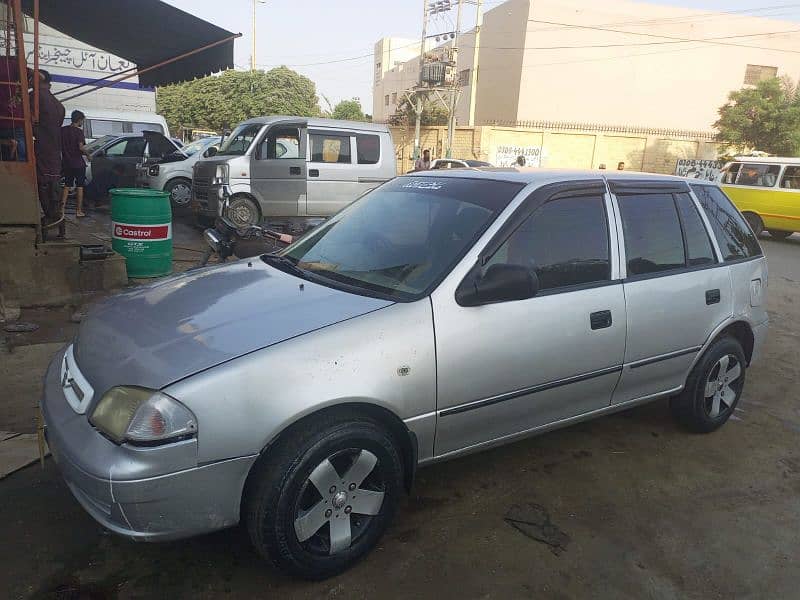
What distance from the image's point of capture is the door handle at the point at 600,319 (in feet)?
9.99

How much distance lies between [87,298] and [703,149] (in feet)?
93.9

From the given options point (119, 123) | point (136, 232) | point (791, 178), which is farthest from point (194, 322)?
point (791, 178)

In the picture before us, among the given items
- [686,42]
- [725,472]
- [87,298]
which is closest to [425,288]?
[725,472]

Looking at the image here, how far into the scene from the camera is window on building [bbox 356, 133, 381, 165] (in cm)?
1066

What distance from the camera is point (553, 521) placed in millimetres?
2926

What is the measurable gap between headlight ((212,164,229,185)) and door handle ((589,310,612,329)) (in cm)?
801

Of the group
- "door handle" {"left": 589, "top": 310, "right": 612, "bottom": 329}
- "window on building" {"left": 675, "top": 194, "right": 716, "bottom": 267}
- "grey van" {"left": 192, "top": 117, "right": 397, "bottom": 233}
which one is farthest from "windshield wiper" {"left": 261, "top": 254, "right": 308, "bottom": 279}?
"grey van" {"left": 192, "top": 117, "right": 397, "bottom": 233}

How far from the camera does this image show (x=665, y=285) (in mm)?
3381

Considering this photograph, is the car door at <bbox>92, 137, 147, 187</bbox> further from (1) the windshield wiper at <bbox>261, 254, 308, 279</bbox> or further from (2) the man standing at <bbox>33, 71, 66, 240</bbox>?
(1) the windshield wiper at <bbox>261, 254, 308, 279</bbox>

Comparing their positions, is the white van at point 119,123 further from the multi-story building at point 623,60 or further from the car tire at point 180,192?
the multi-story building at point 623,60

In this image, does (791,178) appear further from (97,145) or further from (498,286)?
(97,145)

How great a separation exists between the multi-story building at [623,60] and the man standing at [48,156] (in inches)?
962

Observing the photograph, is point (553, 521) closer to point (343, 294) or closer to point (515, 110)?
point (343, 294)

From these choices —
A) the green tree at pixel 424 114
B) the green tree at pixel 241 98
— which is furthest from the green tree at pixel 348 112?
the green tree at pixel 424 114
